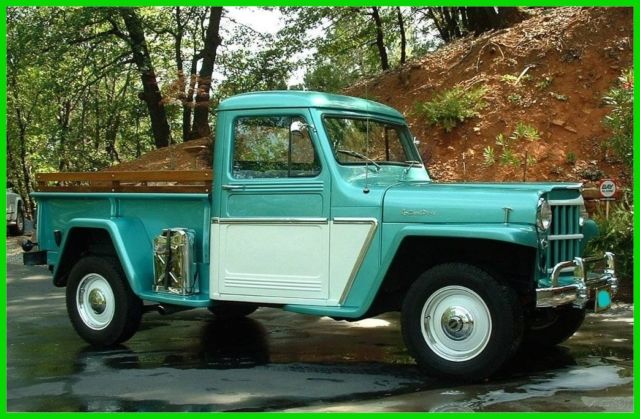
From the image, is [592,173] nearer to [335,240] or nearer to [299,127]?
[299,127]

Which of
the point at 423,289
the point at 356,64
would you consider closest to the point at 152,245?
the point at 423,289

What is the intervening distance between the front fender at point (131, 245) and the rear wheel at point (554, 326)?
134 inches

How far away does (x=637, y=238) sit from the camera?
9.77 metres

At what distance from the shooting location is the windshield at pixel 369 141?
7.07 m

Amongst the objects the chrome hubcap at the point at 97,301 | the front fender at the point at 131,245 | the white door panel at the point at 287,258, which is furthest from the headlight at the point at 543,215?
the chrome hubcap at the point at 97,301

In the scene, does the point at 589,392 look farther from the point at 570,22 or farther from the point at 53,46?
the point at 53,46

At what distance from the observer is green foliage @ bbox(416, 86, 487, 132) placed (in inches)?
585

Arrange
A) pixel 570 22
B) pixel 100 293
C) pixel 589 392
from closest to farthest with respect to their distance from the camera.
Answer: pixel 589 392 < pixel 100 293 < pixel 570 22

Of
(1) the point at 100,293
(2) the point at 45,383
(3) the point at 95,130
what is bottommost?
(2) the point at 45,383

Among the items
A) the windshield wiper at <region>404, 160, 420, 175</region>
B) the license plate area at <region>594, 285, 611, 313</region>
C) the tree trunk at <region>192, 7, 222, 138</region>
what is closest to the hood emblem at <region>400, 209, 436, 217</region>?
the windshield wiper at <region>404, 160, 420, 175</region>

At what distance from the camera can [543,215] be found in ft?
20.0

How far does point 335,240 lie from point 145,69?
15668mm

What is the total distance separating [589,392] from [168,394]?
113 inches

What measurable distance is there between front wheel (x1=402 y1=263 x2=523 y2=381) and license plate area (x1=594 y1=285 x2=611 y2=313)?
0.70m
